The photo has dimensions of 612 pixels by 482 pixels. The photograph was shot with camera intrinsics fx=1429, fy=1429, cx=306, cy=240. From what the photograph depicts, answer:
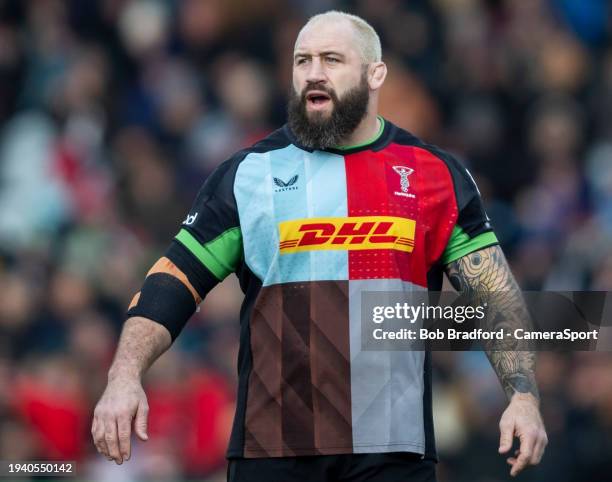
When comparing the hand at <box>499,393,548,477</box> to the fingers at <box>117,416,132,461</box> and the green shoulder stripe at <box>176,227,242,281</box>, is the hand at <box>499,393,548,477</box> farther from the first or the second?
the fingers at <box>117,416,132,461</box>

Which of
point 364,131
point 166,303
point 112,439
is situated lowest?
point 112,439

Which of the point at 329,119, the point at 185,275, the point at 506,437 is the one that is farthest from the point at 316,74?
the point at 506,437

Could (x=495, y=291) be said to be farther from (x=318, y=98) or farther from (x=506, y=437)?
(x=318, y=98)

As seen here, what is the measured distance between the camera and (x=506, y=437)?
17.7 feet

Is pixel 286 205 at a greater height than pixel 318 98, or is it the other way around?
pixel 318 98

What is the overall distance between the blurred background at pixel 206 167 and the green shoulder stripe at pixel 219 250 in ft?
13.5

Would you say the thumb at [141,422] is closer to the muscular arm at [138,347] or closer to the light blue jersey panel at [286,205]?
the muscular arm at [138,347]

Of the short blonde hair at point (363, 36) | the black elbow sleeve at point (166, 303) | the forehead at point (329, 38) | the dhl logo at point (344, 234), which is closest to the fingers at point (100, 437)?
the black elbow sleeve at point (166, 303)

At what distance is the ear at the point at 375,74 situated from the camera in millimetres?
6086

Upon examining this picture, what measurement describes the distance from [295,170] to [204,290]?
2.01ft

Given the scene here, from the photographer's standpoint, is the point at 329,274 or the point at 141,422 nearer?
the point at 141,422

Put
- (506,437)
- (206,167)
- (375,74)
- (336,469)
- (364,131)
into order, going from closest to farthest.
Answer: (506,437)
(336,469)
(364,131)
(375,74)
(206,167)

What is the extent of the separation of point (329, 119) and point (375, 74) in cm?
41

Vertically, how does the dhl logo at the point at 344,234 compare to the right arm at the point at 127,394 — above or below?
above
